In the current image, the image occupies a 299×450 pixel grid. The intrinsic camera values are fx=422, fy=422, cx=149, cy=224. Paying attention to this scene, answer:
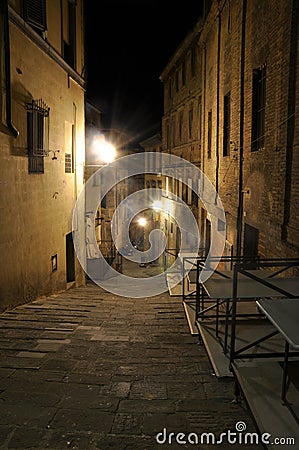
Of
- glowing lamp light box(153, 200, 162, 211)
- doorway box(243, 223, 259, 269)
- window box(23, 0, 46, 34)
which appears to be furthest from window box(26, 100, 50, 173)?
glowing lamp light box(153, 200, 162, 211)

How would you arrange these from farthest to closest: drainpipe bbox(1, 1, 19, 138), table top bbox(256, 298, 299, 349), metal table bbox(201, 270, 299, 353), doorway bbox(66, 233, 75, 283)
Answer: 1. doorway bbox(66, 233, 75, 283)
2. drainpipe bbox(1, 1, 19, 138)
3. metal table bbox(201, 270, 299, 353)
4. table top bbox(256, 298, 299, 349)

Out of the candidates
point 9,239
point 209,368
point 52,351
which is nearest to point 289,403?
point 209,368

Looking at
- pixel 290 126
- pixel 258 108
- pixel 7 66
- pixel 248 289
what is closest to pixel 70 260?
pixel 7 66

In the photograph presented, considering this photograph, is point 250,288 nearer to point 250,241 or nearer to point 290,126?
point 290,126

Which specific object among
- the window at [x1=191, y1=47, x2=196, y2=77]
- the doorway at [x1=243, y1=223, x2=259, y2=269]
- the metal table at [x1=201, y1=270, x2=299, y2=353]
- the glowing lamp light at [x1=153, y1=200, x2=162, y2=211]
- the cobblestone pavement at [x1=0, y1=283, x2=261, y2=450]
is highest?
the window at [x1=191, y1=47, x2=196, y2=77]

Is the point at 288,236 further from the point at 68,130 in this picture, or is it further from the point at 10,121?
the point at 68,130

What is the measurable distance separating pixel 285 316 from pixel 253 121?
7.06 meters

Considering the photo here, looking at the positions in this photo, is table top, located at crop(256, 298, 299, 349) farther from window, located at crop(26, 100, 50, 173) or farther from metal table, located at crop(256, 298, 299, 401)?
window, located at crop(26, 100, 50, 173)

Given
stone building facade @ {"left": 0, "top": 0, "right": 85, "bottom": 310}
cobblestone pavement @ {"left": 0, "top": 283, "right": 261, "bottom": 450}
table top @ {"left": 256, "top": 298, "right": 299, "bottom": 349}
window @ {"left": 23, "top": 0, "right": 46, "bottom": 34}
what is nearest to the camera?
table top @ {"left": 256, "top": 298, "right": 299, "bottom": 349}

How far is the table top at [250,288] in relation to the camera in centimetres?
553

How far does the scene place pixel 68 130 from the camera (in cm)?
1418

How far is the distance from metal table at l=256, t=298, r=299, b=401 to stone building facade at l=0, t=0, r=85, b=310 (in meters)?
5.78

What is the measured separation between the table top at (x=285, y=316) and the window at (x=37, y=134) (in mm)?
7213

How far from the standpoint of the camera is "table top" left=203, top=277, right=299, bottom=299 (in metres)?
5.53
